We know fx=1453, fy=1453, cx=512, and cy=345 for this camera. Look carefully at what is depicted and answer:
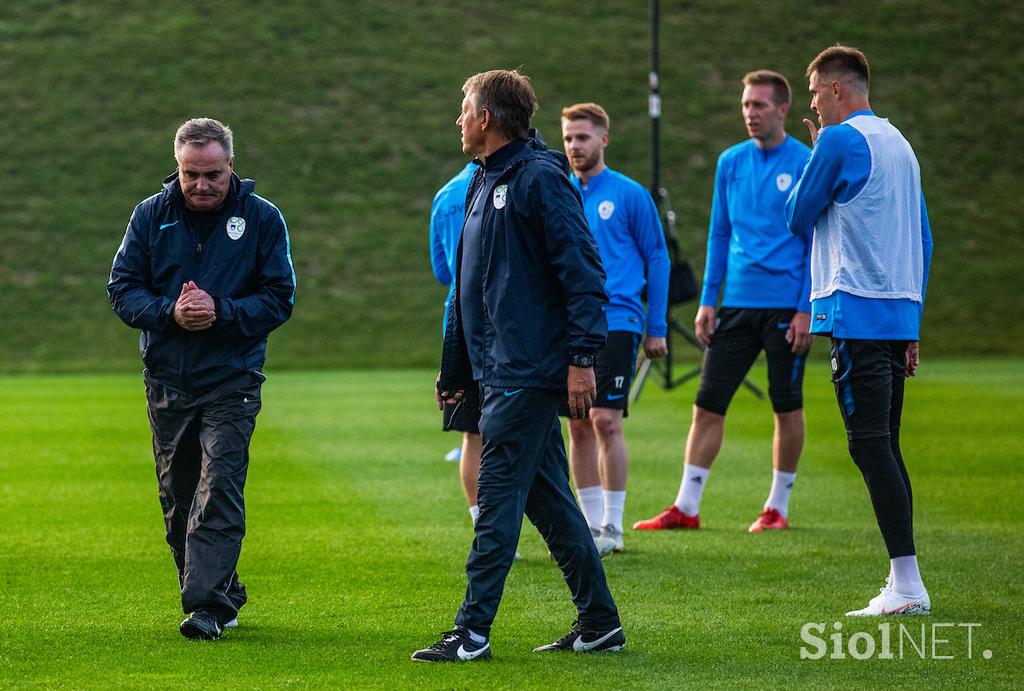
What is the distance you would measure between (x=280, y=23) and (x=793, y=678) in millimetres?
34456

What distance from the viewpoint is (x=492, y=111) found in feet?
16.4

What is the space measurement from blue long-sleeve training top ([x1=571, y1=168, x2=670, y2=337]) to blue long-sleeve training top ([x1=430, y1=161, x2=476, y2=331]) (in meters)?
0.79

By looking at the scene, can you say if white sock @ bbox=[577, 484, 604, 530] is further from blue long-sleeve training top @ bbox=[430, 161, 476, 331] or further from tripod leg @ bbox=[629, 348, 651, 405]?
tripod leg @ bbox=[629, 348, 651, 405]

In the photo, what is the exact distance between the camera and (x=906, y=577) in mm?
5770

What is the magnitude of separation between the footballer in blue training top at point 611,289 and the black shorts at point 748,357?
2.29 ft

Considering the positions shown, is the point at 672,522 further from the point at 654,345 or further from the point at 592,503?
the point at 654,345

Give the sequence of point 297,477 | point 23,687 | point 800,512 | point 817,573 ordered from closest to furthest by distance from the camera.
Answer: point 23,687, point 817,573, point 800,512, point 297,477

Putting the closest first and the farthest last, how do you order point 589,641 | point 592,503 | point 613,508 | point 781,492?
point 589,641 < point 592,503 < point 613,508 < point 781,492

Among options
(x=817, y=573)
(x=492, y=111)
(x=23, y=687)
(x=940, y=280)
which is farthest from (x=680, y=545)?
(x=940, y=280)

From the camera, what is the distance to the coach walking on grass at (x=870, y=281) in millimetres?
5789

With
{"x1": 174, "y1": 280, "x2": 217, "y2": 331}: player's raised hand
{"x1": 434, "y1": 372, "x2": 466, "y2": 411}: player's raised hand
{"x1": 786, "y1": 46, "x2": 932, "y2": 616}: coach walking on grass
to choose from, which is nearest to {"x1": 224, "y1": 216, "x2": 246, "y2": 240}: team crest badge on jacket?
{"x1": 174, "y1": 280, "x2": 217, "y2": 331}: player's raised hand

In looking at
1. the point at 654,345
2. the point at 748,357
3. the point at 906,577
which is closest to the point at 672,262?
the point at 748,357

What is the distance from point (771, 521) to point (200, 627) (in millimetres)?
3971

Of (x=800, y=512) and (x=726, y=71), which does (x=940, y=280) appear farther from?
(x=800, y=512)
